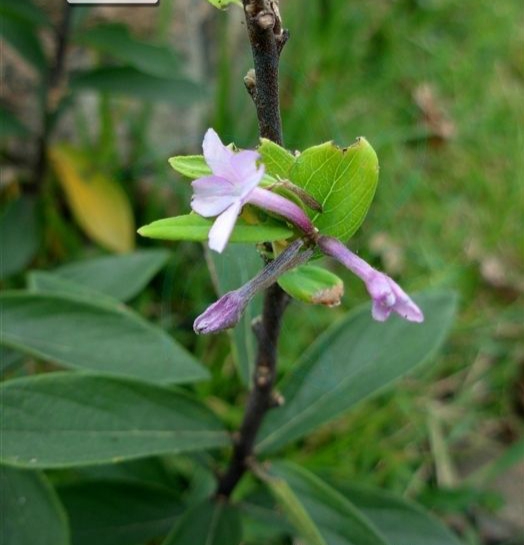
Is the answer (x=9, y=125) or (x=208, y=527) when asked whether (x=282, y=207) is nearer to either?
(x=208, y=527)

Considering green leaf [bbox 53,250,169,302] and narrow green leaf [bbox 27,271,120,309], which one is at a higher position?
narrow green leaf [bbox 27,271,120,309]

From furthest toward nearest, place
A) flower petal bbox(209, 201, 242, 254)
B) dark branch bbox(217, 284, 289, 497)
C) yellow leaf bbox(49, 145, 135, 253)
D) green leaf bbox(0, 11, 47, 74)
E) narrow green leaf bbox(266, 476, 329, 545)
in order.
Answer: yellow leaf bbox(49, 145, 135, 253) → green leaf bbox(0, 11, 47, 74) → narrow green leaf bbox(266, 476, 329, 545) → dark branch bbox(217, 284, 289, 497) → flower petal bbox(209, 201, 242, 254)

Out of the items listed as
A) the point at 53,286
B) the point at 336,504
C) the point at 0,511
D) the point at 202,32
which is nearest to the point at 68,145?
the point at 202,32

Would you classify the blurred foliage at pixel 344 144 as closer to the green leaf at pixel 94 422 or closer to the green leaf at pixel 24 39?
the green leaf at pixel 24 39

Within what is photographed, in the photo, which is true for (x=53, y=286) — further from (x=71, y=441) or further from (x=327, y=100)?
(x=327, y=100)

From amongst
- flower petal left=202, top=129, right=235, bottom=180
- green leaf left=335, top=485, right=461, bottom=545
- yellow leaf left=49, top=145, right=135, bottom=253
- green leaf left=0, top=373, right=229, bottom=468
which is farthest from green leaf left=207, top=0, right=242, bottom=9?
yellow leaf left=49, top=145, right=135, bottom=253

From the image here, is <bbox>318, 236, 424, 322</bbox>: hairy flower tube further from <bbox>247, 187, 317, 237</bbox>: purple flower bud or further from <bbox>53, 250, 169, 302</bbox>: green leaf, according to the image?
<bbox>53, 250, 169, 302</bbox>: green leaf
